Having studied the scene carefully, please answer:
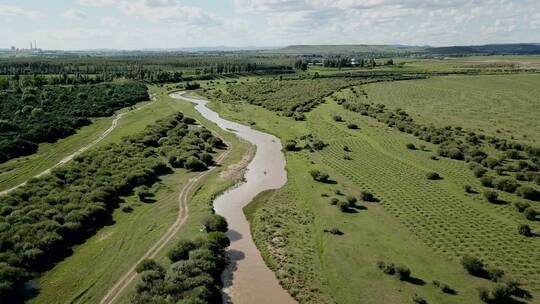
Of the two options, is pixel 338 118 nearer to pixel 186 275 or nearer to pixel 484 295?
pixel 484 295

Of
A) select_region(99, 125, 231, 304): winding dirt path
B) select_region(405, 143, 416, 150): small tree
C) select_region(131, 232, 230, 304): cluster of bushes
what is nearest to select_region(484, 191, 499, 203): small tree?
select_region(405, 143, 416, 150): small tree

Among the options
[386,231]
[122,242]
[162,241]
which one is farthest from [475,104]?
[122,242]

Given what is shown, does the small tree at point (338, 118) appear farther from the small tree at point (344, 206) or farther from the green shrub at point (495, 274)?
the green shrub at point (495, 274)

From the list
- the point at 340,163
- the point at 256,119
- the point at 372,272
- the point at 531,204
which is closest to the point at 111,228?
the point at 372,272

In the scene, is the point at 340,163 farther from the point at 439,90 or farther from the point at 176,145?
the point at 439,90

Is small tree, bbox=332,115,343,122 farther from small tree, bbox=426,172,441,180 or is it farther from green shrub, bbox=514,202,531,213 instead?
green shrub, bbox=514,202,531,213

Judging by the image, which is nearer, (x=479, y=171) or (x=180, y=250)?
(x=180, y=250)
